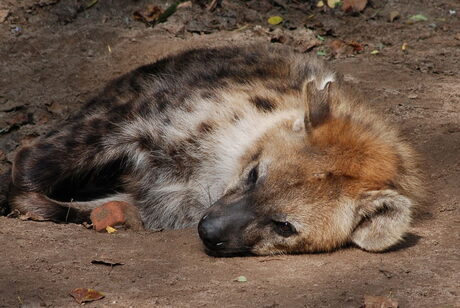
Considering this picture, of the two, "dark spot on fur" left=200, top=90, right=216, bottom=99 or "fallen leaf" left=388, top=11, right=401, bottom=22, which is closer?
"dark spot on fur" left=200, top=90, right=216, bottom=99

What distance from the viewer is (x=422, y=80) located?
17.7 ft

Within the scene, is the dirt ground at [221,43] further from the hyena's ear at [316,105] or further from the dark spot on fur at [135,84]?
the dark spot on fur at [135,84]

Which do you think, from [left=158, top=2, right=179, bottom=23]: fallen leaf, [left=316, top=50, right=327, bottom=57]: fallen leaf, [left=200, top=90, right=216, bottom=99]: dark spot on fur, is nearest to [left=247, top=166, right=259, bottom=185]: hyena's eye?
[left=200, top=90, right=216, bottom=99]: dark spot on fur

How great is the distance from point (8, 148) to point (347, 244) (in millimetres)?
2564

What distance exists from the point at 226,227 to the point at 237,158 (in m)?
0.60

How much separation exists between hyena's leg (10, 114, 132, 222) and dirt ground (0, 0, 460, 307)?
0.27 meters

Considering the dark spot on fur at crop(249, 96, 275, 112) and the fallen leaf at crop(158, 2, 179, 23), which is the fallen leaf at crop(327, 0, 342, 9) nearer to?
the fallen leaf at crop(158, 2, 179, 23)

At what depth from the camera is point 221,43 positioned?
586cm

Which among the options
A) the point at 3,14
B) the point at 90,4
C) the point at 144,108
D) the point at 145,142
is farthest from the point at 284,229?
the point at 3,14

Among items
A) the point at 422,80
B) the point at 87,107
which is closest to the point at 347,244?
the point at 87,107

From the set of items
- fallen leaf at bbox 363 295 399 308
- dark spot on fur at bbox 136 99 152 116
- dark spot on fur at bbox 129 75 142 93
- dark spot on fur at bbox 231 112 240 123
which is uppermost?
dark spot on fur at bbox 231 112 240 123

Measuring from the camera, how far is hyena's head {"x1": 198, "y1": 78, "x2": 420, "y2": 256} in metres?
3.41

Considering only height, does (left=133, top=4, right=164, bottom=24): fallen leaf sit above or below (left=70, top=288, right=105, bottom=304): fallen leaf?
above

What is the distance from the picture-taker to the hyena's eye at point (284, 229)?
3446 mm
